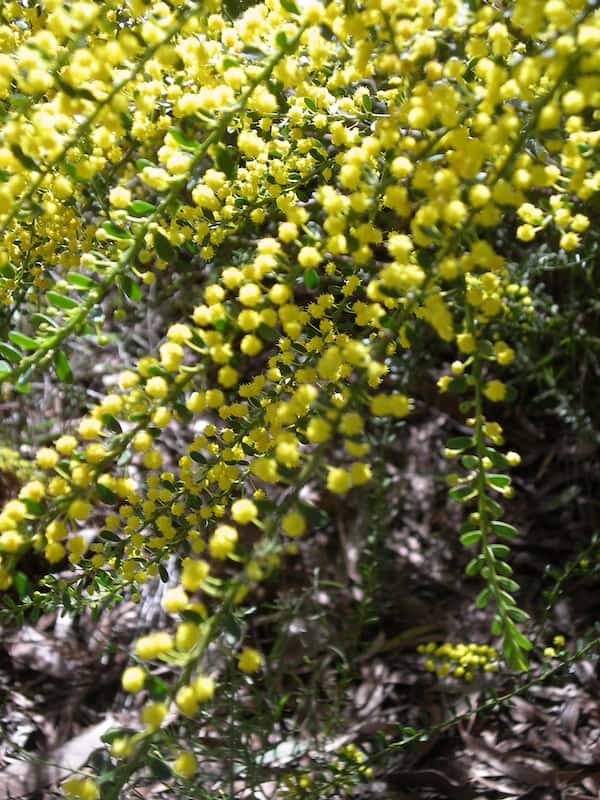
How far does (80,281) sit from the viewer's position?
33.8 inches

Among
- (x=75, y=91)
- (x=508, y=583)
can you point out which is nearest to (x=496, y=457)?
(x=508, y=583)

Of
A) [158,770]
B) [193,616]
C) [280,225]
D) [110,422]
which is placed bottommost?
[158,770]

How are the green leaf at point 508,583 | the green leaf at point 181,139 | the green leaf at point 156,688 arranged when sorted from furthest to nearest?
the green leaf at point 508,583 < the green leaf at point 181,139 < the green leaf at point 156,688

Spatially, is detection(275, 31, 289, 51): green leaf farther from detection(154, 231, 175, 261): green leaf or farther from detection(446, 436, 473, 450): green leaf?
detection(446, 436, 473, 450): green leaf

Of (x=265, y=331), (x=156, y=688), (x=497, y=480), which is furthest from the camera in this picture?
(x=497, y=480)

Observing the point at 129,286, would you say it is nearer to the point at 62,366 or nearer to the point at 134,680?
the point at 62,366

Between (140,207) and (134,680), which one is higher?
(140,207)

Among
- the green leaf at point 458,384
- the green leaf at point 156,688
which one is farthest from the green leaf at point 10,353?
the green leaf at point 458,384

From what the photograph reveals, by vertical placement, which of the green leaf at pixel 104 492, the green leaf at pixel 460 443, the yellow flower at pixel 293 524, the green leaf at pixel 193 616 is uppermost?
the green leaf at pixel 460 443

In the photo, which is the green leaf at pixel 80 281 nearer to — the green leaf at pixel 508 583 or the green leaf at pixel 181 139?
the green leaf at pixel 181 139

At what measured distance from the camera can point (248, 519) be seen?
767 mm

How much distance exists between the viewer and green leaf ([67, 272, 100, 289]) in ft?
2.77

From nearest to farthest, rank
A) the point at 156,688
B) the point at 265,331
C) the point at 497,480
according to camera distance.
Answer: the point at 156,688, the point at 265,331, the point at 497,480

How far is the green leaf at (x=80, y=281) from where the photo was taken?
33.2 inches
